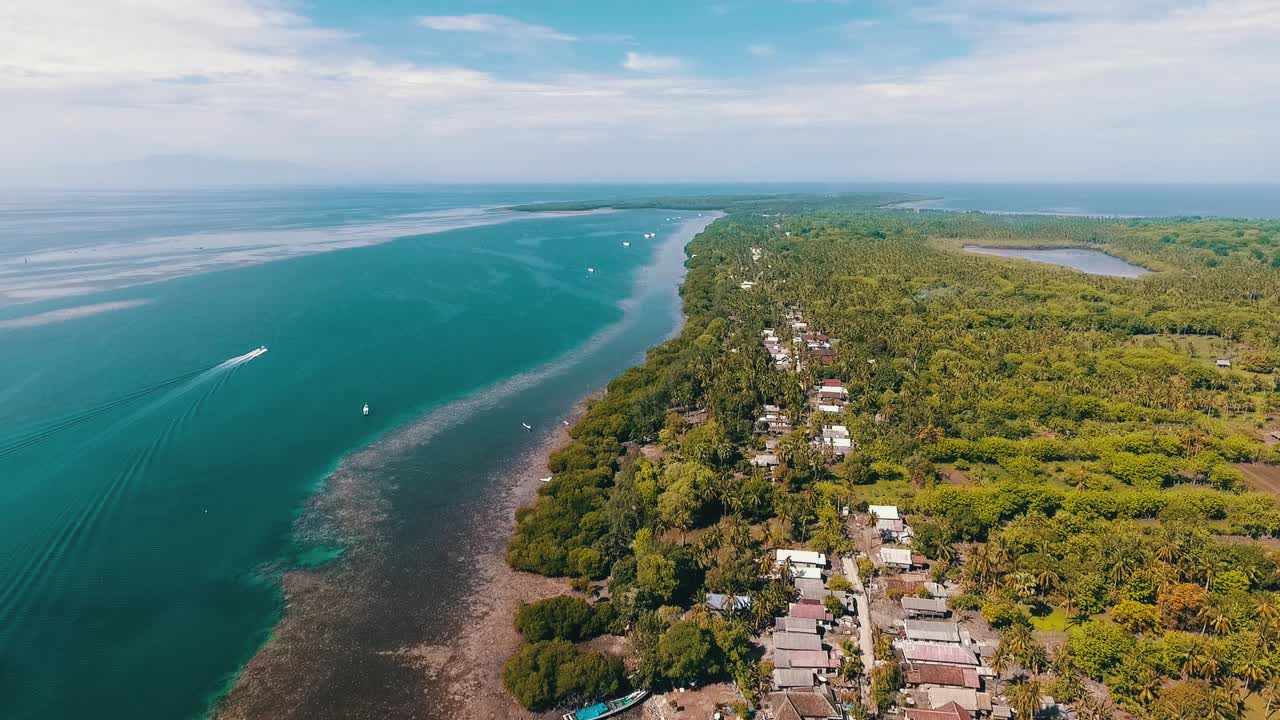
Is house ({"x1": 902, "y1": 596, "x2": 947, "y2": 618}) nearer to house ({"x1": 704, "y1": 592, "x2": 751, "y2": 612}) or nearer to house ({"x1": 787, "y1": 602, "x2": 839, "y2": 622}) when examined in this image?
house ({"x1": 787, "y1": 602, "x2": 839, "y2": 622})

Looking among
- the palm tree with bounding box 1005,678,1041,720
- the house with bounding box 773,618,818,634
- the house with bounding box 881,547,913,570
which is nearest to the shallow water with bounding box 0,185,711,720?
the house with bounding box 773,618,818,634

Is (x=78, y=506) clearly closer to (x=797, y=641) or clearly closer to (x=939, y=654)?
(x=797, y=641)

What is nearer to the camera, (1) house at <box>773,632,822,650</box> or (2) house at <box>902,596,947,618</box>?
(1) house at <box>773,632,822,650</box>

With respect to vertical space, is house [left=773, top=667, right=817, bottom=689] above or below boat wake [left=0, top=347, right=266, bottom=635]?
below

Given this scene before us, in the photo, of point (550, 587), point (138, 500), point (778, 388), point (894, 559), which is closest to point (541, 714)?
point (550, 587)

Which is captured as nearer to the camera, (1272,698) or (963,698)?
(1272,698)

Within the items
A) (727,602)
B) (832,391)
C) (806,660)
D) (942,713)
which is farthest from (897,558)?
(832,391)

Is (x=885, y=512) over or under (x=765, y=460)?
under

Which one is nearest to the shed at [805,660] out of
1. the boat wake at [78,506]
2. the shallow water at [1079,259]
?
the boat wake at [78,506]
